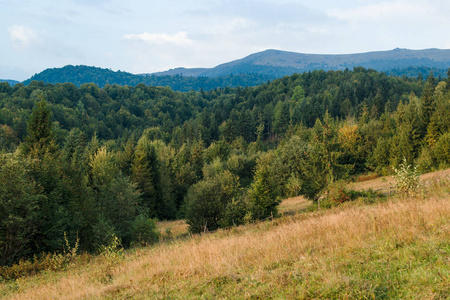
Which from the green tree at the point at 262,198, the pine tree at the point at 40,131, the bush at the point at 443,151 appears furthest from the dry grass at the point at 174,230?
the bush at the point at 443,151

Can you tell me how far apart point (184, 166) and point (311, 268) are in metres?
59.7

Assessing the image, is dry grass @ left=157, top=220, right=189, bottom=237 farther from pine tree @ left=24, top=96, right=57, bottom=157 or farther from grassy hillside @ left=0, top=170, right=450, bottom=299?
grassy hillside @ left=0, top=170, right=450, bottom=299

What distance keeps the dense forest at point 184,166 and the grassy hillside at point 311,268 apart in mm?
10145

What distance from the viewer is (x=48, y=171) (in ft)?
69.7

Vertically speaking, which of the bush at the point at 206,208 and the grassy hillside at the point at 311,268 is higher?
the grassy hillside at the point at 311,268

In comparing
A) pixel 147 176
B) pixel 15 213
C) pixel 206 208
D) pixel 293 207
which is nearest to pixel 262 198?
pixel 206 208

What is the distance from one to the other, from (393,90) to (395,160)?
98.3 metres

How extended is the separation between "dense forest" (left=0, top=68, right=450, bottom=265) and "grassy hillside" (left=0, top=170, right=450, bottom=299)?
10145mm

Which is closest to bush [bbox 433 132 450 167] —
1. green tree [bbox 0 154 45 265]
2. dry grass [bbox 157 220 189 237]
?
dry grass [bbox 157 220 189 237]

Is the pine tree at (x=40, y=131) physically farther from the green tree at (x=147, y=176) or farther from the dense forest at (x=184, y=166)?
the green tree at (x=147, y=176)

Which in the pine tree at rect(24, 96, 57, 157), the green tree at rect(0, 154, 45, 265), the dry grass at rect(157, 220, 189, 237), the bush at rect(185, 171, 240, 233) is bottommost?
the dry grass at rect(157, 220, 189, 237)

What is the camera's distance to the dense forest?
63.2 feet

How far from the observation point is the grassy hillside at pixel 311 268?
4.94 m

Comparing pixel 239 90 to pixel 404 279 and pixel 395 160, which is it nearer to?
pixel 395 160
